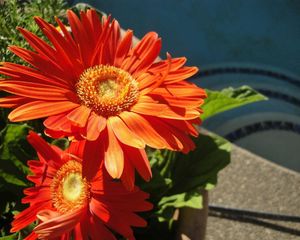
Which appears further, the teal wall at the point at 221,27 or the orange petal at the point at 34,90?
the teal wall at the point at 221,27

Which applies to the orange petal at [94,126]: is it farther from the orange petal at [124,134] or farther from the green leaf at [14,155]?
the green leaf at [14,155]

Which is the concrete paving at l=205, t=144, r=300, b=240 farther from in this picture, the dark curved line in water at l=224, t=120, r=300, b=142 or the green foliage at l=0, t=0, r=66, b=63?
the green foliage at l=0, t=0, r=66, b=63

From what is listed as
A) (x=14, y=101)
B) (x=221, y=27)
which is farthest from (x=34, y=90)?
(x=221, y=27)

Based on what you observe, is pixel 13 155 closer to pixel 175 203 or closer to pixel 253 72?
pixel 175 203

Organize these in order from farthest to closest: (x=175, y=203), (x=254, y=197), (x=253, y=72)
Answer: (x=253, y=72)
(x=254, y=197)
(x=175, y=203)

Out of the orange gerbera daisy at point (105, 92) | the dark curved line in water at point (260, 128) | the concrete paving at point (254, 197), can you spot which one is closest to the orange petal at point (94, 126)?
the orange gerbera daisy at point (105, 92)

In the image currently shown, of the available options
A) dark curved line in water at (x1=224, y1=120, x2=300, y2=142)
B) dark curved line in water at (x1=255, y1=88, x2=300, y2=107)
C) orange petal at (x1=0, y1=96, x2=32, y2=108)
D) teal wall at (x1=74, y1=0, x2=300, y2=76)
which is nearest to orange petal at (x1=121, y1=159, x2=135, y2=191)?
orange petal at (x1=0, y1=96, x2=32, y2=108)

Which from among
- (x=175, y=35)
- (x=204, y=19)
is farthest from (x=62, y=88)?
(x=204, y=19)
